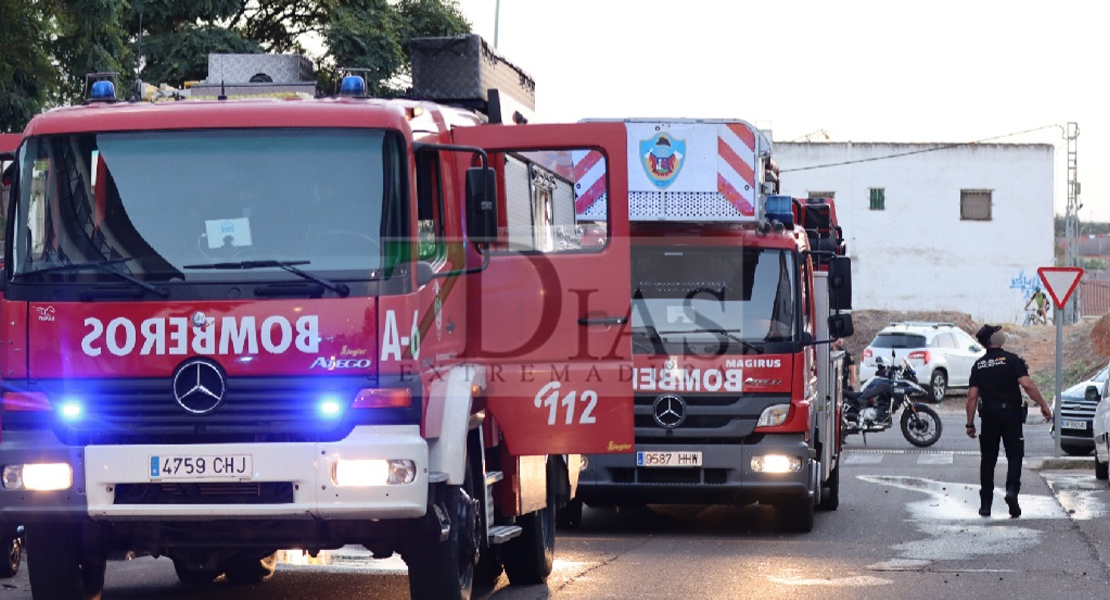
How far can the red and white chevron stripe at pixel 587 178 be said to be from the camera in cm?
956

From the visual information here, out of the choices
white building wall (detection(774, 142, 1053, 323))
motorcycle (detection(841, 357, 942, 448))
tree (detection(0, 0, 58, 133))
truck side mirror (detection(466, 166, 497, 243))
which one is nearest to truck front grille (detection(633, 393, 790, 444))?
truck side mirror (detection(466, 166, 497, 243))

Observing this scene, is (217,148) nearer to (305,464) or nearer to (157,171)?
(157,171)

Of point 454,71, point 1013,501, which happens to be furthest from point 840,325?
point 454,71

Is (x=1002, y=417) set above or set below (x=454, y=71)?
below

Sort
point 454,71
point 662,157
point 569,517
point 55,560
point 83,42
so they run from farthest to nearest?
point 83,42 < point 569,517 < point 662,157 < point 454,71 < point 55,560

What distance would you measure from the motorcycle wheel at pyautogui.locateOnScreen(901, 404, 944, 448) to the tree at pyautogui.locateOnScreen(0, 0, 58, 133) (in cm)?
1353

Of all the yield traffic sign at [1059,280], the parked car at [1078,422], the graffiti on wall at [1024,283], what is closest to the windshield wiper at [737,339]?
the yield traffic sign at [1059,280]

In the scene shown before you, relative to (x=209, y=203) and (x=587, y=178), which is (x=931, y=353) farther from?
(x=209, y=203)

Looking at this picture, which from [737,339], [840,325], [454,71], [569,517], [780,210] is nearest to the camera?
[454,71]

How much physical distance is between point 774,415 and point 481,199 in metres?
5.81

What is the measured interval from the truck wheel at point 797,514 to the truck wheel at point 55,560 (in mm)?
6922

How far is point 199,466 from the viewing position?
322 inches

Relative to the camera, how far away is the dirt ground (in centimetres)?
4323

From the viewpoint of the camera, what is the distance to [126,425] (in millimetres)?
8289
